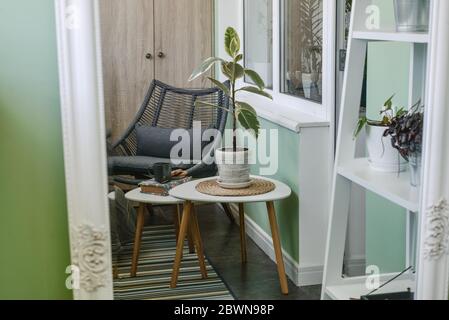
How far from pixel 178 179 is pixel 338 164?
0.61 m

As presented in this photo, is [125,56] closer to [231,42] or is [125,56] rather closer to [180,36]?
[180,36]

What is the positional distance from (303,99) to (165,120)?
3.20 ft

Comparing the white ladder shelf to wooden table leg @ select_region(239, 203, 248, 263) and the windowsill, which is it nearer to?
wooden table leg @ select_region(239, 203, 248, 263)

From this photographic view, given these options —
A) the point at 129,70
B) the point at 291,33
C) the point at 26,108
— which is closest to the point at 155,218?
the point at 129,70

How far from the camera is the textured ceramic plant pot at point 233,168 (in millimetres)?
2711

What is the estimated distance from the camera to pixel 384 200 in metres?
2.28

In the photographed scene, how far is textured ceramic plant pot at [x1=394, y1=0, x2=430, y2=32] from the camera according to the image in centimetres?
179

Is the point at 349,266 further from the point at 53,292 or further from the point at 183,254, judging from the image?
the point at 53,292

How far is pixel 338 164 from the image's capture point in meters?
2.03

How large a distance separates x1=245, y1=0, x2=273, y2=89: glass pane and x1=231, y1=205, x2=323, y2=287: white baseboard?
84 centimetres

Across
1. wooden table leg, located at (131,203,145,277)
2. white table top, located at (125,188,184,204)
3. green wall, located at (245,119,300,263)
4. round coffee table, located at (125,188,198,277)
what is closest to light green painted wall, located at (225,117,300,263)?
green wall, located at (245,119,300,263)

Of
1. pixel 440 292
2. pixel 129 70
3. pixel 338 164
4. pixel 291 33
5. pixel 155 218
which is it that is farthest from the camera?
pixel 291 33

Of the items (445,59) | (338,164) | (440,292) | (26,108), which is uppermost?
(445,59)

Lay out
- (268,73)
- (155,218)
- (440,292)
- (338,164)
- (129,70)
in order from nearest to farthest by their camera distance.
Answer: (440,292)
(338,164)
(129,70)
(155,218)
(268,73)
